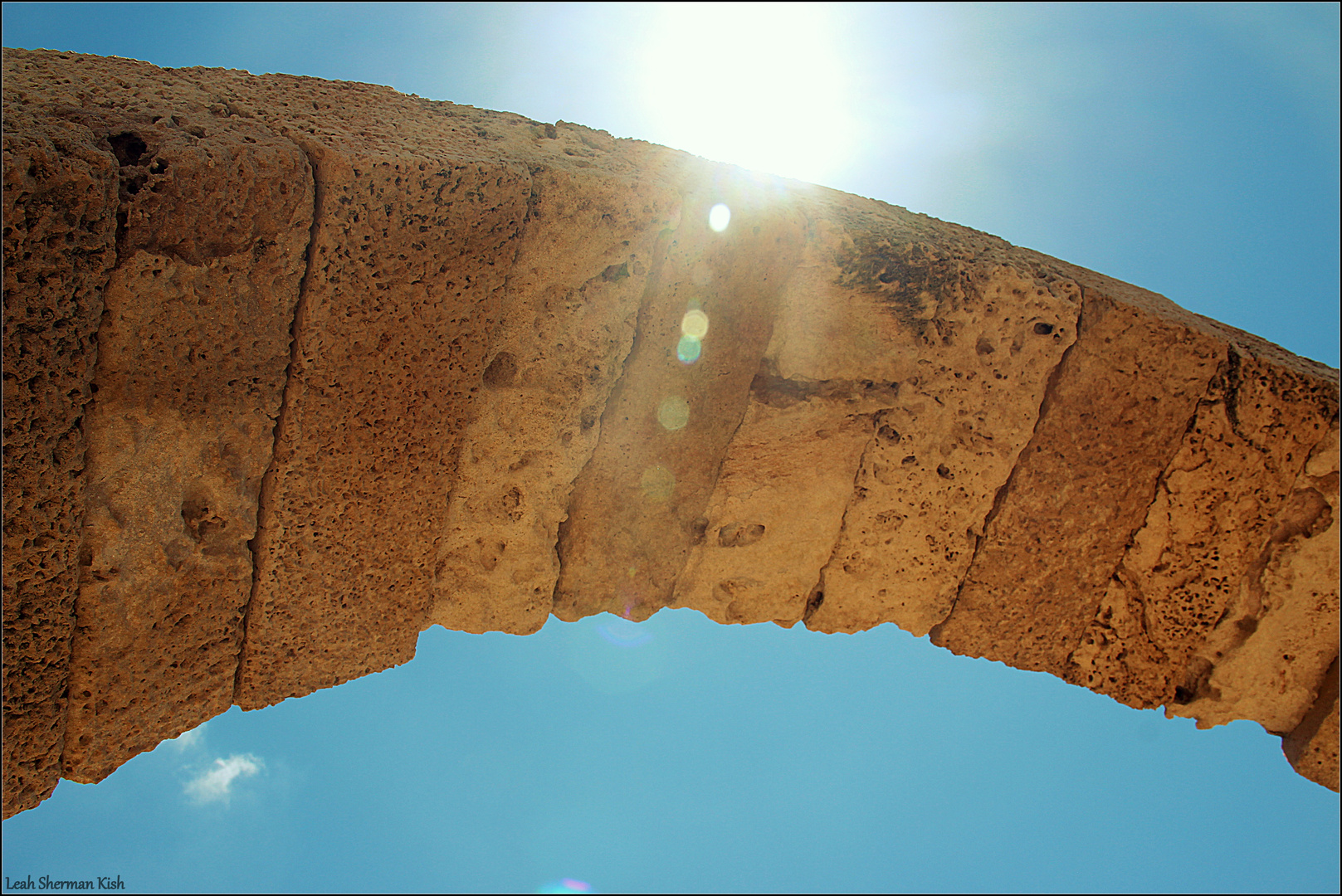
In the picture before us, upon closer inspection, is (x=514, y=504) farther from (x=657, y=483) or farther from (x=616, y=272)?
(x=616, y=272)

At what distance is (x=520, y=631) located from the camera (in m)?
2.60

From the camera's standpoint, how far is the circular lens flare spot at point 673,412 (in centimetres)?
245

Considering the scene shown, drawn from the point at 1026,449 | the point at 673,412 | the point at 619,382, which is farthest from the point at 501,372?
the point at 1026,449

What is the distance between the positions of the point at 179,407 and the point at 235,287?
0.29 meters

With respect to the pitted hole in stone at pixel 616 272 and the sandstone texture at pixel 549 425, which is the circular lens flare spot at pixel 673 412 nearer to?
the sandstone texture at pixel 549 425

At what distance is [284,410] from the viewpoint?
204 centimetres

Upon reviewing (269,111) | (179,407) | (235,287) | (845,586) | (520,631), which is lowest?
(520,631)

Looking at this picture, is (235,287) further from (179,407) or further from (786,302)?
(786,302)

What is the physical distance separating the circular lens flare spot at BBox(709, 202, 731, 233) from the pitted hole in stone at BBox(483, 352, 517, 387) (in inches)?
23.9

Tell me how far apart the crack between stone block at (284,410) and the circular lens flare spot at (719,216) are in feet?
2.99

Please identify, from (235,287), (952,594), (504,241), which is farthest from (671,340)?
(952,594)

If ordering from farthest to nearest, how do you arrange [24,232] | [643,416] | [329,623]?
[643,416], [329,623], [24,232]

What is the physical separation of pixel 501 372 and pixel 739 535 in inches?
35.2

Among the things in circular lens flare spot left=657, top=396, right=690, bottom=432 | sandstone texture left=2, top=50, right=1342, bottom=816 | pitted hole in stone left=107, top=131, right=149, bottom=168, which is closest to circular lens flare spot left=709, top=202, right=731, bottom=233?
sandstone texture left=2, top=50, right=1342, bottom=816
